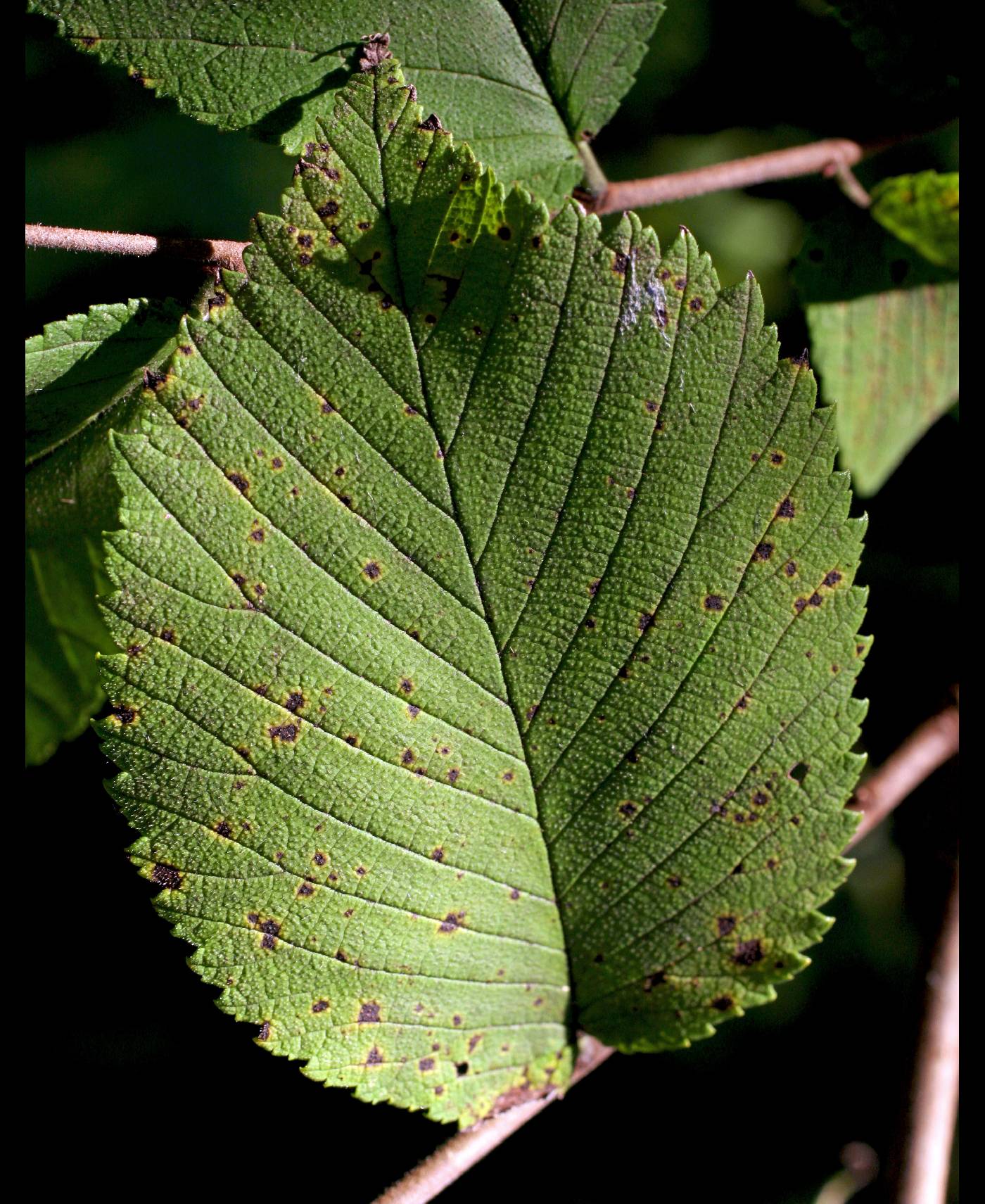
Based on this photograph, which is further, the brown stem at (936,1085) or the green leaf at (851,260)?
the green leaf at (851,260)

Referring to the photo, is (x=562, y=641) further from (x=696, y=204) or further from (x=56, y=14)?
(x=696, y=204)

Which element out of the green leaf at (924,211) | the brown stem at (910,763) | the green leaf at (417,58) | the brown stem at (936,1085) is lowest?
the brown stem at (936,1085)

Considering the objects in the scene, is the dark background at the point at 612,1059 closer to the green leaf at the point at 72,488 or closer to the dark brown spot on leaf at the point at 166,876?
the green leaf at the point at 72,488

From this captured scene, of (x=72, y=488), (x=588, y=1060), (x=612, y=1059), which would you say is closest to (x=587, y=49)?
(x=72, y=488)

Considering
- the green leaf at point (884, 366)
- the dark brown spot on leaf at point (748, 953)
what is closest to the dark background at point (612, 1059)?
the green leaf at point (884, 366)

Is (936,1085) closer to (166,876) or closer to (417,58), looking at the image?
(166,876)

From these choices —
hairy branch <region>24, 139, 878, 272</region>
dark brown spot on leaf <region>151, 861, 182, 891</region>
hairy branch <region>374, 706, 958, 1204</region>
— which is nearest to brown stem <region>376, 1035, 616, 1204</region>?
hairy branch <region>374, 706, 958, 1204</region>

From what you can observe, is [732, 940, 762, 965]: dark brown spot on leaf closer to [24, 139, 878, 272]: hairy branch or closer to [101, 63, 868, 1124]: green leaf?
[101, 63, 868, 1124]: green leaf
